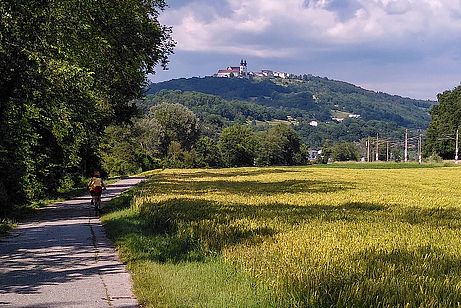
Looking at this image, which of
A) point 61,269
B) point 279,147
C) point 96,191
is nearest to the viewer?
point 61,269

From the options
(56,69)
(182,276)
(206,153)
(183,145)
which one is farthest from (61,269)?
(206,153)

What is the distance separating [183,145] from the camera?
125000 millimetres

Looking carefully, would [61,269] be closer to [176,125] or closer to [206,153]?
[176,125]

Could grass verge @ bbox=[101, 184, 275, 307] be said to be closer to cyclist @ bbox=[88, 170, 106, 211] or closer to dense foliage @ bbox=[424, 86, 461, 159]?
cyclist @ bbox=[88, 170, 106, 211]

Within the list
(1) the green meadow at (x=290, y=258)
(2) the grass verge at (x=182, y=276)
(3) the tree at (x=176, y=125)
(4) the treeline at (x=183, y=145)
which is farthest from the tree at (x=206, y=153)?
(2) the grass verge at (x=182, y=276)

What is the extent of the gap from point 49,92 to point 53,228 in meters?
4.36

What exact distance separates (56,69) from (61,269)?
22.0 feet

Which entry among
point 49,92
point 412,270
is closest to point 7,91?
point 49,92

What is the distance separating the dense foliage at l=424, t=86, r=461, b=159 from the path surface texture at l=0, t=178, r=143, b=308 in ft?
427

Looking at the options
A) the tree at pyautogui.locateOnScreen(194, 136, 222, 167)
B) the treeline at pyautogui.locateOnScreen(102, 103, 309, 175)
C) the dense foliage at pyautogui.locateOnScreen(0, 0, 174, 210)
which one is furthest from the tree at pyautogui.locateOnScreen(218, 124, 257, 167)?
the dense foliage at pyautogui.locateOnScreen(0, 0, 174, 210)

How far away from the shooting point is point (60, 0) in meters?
16.4

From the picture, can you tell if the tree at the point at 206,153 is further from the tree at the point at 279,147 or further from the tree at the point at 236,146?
the tree at the point at 279,147

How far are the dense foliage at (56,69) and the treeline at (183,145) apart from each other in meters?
34.1

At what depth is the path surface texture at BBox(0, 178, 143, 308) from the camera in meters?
8.41
